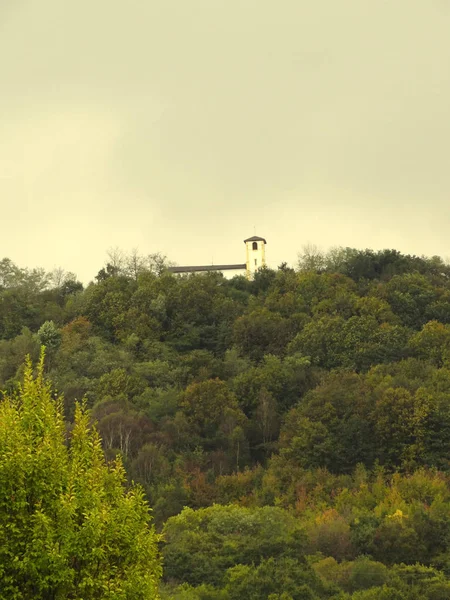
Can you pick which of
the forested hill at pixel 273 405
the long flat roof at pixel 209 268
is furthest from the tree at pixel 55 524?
the long flat roof at pixel 209 268

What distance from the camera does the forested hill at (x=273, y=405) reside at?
37.8 meters

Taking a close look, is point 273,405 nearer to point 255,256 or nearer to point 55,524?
point 255,256

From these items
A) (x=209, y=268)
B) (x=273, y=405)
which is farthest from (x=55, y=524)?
(x=209, y=268)

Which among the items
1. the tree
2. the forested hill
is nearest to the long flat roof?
the forested hill

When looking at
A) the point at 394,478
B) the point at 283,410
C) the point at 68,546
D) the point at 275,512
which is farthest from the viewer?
the point at 283,410

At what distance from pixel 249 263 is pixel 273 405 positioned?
36721 millimetres

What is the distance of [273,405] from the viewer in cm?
6181

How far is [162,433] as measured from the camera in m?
57.4

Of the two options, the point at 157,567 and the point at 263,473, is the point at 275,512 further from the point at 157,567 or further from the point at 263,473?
the point at 157,567

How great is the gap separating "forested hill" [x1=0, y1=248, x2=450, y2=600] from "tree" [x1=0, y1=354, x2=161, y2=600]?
1908cm

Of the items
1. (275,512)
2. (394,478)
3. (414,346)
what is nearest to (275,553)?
(275,512)

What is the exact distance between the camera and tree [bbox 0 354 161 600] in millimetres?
12945

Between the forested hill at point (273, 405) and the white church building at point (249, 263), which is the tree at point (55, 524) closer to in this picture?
the forested hill at point (273, 405)

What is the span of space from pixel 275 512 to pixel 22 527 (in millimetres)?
28292
